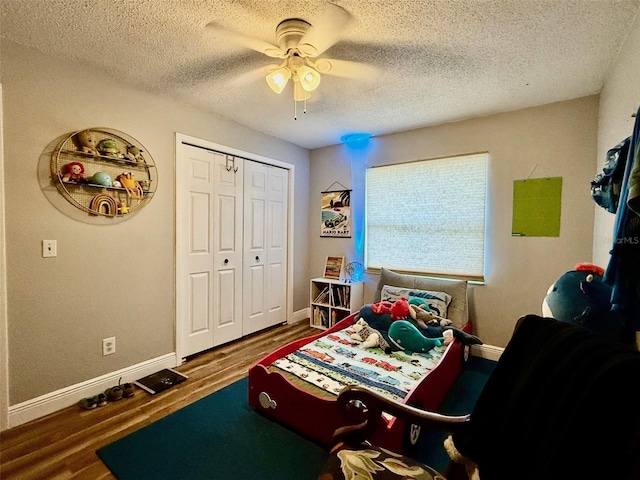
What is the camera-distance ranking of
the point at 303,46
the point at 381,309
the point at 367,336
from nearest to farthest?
the point at 303,46 → the point at 367,336 → the point at 381,309

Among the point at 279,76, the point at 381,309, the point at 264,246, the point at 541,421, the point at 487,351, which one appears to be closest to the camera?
the point at 541,421

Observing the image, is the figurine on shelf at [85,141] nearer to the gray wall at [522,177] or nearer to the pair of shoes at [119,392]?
the pair of shoes at [119,392]

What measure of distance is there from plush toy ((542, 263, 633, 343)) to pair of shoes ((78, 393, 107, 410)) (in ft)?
9.31

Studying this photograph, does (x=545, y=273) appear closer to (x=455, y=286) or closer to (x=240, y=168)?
(x=455, y=286)

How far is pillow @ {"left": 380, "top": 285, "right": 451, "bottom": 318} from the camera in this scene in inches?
112

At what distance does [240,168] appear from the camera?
3283 millimetres

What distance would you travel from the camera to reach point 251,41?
171 centimetres

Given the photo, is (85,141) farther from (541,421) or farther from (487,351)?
(487,351)

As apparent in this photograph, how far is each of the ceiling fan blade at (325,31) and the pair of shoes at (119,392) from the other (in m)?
2.64

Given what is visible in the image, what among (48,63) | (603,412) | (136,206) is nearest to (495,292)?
(603,412)

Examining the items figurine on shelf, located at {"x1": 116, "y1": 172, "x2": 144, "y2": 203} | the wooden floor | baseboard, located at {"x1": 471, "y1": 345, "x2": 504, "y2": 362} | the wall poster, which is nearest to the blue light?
the wall poster

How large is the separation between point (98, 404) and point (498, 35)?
3.52m

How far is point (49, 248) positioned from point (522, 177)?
382cm

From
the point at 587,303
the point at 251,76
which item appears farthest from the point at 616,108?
the point at 251,76
